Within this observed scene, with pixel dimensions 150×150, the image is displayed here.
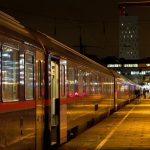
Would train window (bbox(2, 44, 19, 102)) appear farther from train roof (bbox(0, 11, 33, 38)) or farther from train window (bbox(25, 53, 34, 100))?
train window (bbox(25, 53, 34, 100))

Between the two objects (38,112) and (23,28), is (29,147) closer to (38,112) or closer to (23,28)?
(38,112)

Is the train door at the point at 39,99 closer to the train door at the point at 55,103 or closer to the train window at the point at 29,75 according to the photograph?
the train window at the point at 29,75

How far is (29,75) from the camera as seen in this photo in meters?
11.2

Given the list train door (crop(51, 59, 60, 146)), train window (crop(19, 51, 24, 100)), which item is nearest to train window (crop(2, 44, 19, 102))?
train window (crop(19, 51, 24, 100))

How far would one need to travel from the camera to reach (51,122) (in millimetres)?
13805

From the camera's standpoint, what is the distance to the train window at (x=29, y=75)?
1094cm

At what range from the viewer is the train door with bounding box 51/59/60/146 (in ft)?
46.2

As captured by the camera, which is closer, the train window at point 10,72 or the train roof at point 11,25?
the train window at point 10,72

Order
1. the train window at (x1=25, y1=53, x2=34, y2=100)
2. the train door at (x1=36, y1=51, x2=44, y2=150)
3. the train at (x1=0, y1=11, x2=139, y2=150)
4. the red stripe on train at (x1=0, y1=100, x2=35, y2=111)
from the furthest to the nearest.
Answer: the train door at (x1=36, y1=51, x2=44, y2=150), the train window at (x1=25, y1=53, x2=34, y2=100), the train at (x1=0, y1=11, x2=139, y2=150), the red stripe on train at (x1=0, y1=100, x2=35, y2=111)

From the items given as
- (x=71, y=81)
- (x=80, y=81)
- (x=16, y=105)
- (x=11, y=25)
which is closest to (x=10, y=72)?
(x=16, y=105)

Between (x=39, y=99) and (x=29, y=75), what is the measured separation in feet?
3.54

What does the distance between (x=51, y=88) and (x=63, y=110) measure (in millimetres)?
1755

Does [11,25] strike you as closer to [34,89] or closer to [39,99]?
[34,89]

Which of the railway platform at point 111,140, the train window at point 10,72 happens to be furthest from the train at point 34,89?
the railway platform at point 111,140
